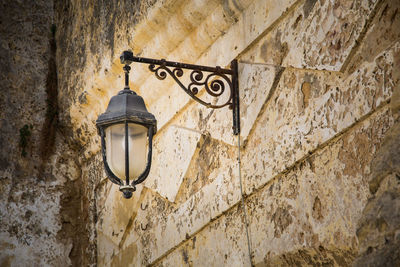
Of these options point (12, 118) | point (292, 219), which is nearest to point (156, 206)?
point (292, 219)

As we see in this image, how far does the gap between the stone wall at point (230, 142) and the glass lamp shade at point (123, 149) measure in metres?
0.44

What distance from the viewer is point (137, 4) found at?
4.43 m

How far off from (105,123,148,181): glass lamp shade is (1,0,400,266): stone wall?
44 cm

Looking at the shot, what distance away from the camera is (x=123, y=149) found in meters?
3.36

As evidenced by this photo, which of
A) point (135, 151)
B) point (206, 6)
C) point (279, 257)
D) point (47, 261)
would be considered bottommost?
point (279, 257)

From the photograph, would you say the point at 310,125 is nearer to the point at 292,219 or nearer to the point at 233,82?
the point at 292,219

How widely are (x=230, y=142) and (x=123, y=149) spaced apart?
0.55 m

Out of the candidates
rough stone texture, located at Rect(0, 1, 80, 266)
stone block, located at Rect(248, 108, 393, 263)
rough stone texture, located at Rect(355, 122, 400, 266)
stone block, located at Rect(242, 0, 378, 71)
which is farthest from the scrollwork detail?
rough stone texture, located at Rect(0, 1, 80, 266)

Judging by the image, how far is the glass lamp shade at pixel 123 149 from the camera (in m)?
3.36

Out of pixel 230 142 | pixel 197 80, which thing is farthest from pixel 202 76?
pixel 230 142

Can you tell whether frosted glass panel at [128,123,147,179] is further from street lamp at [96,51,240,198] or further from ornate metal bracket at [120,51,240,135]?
ornate metal bracket at [120,51,240,135]

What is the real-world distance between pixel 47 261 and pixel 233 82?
2.72 m

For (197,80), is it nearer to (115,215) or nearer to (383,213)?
(383,213)

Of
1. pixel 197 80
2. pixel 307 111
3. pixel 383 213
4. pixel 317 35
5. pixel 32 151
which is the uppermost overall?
pixel 32 151
